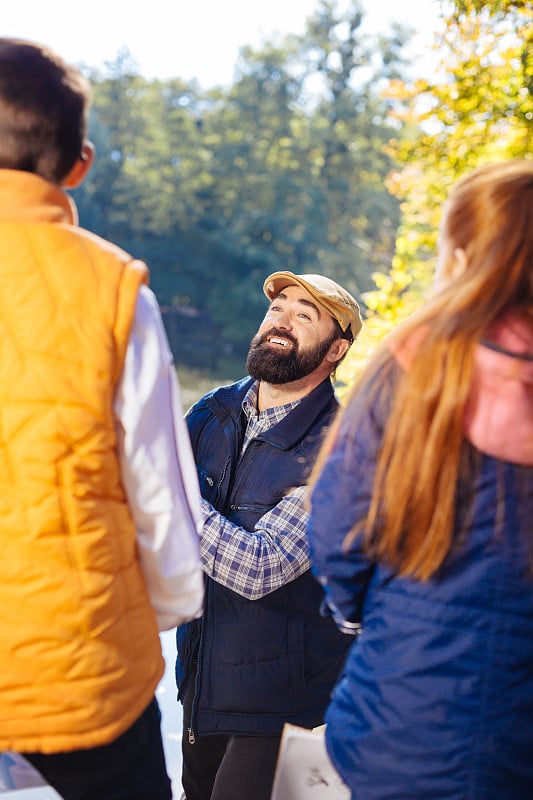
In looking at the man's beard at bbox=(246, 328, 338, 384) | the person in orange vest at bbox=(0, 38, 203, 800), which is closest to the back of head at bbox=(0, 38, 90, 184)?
the person in orange vest at bbox=(0, 38, 203, 800)

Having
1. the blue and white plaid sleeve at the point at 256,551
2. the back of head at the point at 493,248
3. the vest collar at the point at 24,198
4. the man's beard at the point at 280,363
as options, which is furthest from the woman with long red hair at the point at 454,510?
the man's beard at the point at 280,363

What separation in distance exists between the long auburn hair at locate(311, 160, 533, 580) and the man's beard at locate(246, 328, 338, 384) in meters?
1.06

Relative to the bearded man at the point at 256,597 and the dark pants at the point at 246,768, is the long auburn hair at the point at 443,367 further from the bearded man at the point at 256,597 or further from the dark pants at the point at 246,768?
the dark pants at the point at 246,768

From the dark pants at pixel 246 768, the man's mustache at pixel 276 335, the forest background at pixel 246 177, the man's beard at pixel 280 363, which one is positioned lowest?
the forest background at pixel 246 177

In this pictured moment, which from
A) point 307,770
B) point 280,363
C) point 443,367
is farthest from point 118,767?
point 280,363

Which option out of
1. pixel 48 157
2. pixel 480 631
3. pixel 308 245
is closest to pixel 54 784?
pixel 480 631

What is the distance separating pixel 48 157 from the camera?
121 centimetres

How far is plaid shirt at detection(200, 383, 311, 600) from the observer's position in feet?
6.48

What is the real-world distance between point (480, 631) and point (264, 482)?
976 mm

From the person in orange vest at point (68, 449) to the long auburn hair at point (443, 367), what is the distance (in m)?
0.31

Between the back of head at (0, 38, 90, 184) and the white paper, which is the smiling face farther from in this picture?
the back of head at (0, 38, 90, 184)

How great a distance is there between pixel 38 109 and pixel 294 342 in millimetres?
1239

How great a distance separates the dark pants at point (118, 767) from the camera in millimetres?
1249

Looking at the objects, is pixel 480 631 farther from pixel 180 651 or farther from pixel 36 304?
pixel 180 651
